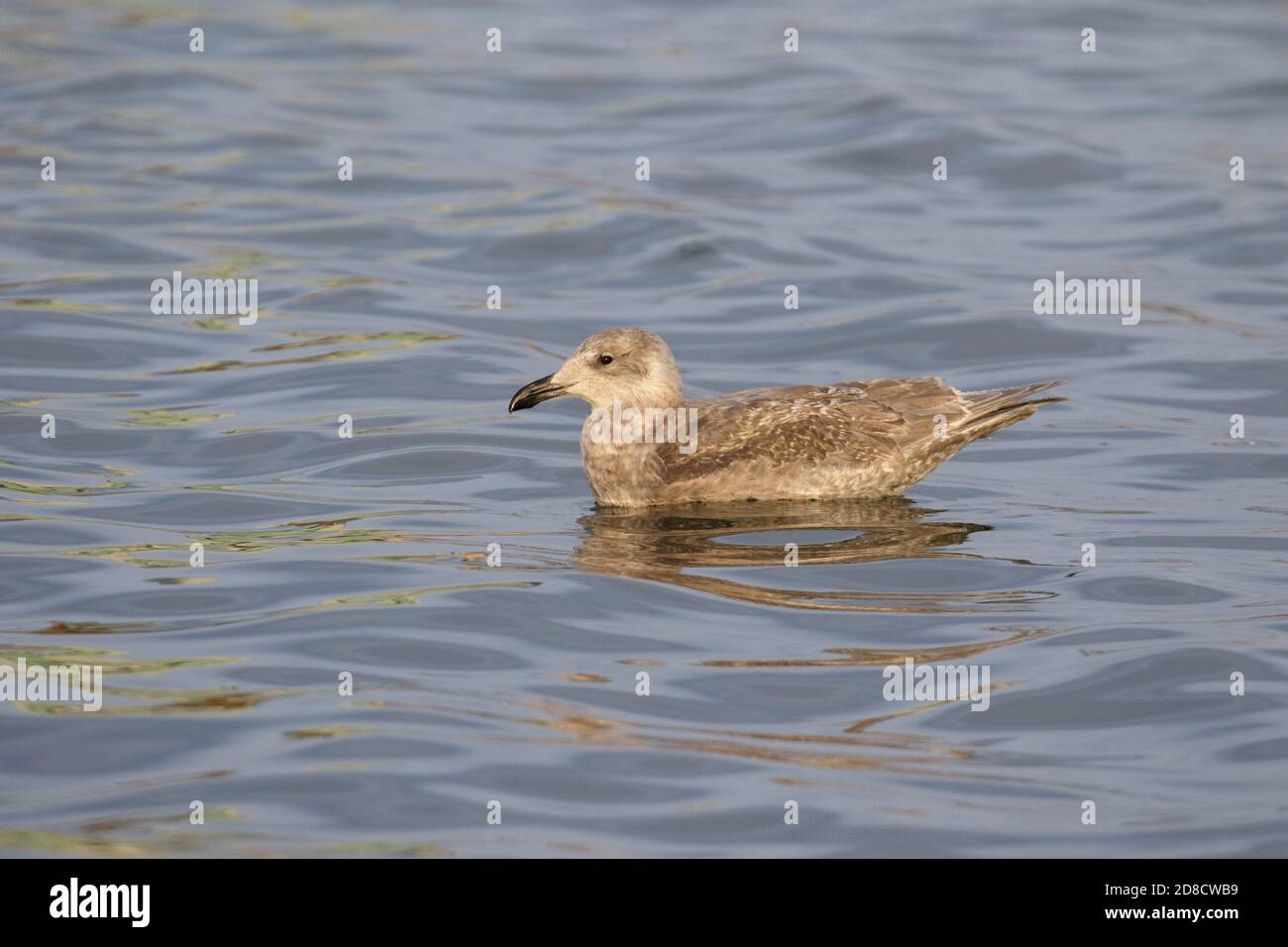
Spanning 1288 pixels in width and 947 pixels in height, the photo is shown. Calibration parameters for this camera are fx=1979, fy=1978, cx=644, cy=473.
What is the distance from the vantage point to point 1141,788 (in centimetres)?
812

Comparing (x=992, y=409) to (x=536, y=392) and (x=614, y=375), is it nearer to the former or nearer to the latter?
(x=614, y=375)

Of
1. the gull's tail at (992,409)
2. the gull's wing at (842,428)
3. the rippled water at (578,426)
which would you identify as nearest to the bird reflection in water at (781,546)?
the rippled water at (578,426)

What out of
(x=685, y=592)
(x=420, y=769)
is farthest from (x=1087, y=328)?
(x=420, y=769)

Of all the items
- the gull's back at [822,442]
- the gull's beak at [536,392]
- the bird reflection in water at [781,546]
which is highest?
the gull's beak at [536,392]

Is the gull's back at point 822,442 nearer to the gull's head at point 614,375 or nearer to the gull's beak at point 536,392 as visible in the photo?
the gull's head at point 614,375

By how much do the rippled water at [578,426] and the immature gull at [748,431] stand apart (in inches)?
8.0

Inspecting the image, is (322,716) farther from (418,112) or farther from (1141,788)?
(418,112)

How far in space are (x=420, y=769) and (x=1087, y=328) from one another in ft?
34.5

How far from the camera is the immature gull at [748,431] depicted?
12086mm

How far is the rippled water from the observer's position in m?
8.23

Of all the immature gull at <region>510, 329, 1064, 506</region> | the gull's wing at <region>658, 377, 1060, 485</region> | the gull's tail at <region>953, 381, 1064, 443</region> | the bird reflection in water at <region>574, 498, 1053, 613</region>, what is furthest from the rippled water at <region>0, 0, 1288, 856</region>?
the gull's tail at <region>953, 381, 1064, 443</region>

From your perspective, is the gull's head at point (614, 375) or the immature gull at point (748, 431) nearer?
the immature gull at point (748, 431)

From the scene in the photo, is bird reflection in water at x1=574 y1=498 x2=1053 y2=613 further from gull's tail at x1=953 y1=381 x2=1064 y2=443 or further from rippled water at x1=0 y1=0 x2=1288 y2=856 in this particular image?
gull's tail at x1=953 y1=381 x2=1064 y2=443

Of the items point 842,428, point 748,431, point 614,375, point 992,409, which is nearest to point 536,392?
point 614,375
